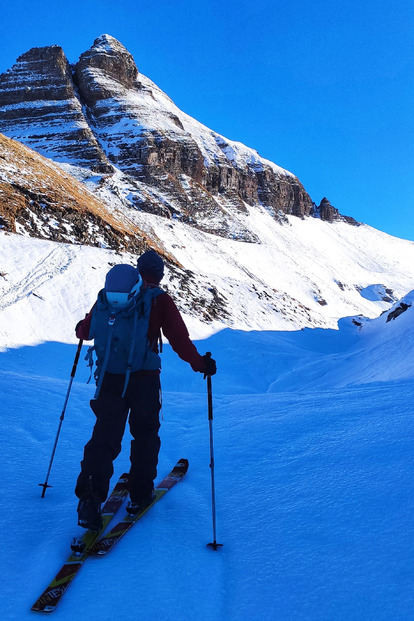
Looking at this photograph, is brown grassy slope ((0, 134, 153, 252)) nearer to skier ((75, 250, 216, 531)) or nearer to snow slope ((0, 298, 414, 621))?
snow slope ((0, 298, 414, 621))

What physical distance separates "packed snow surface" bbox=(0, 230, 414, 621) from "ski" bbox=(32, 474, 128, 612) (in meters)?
0.05

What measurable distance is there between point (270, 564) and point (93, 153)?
64989 mm

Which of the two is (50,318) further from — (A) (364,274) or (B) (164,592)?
(A) (364,274)

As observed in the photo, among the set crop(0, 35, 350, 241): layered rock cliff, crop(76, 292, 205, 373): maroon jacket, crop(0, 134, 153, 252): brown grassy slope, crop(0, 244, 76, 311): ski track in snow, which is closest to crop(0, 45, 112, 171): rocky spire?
crop(0, 35, 350, 241): layered rock cliff

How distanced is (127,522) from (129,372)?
1102 mm

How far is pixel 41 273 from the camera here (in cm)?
1617

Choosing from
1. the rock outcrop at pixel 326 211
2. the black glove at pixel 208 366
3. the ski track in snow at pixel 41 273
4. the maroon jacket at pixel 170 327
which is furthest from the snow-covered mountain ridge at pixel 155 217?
the black glove at pixel 208 366

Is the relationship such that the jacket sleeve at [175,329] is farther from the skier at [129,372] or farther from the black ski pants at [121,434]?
the black ski pants at [121,434]

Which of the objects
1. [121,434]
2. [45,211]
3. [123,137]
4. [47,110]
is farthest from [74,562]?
[47,110]

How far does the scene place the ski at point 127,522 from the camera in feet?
8.61

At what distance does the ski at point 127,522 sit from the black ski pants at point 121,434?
159 millimetres

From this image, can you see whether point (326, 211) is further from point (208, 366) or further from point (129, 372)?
point (129, 372)

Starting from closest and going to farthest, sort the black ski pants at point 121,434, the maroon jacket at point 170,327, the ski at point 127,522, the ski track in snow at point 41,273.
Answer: the ski at point 127,522, the black ski pants at point 121,434, the maroon jacket at point 170,327, the ski track in snow at point 41,273

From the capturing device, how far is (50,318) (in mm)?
14242
